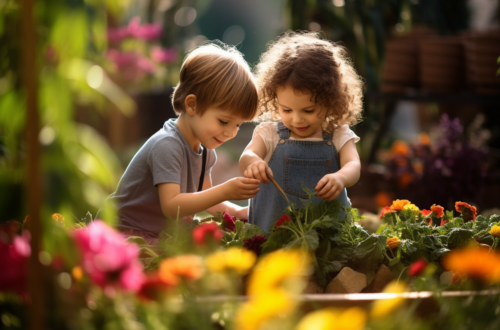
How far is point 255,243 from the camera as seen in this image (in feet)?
4.05

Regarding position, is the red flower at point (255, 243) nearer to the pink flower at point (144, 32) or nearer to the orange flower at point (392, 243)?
the orange flower at point (392, 243)

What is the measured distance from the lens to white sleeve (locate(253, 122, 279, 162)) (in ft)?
5.55

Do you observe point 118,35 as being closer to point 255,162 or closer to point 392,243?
point 255,162

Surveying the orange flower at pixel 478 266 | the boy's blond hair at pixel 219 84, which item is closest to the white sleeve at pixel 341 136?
the boy's blond hair at pixel 219 84

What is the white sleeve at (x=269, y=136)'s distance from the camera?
1.69m

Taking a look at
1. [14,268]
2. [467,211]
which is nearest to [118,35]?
[467,211]

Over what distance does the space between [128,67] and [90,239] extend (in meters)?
4.24

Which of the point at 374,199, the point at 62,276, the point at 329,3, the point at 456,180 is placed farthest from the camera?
the point at 329,3

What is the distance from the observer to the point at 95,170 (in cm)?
69

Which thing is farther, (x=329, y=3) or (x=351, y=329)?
(x=329, y=3)

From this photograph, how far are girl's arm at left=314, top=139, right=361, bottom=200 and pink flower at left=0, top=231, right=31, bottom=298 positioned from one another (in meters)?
0.77

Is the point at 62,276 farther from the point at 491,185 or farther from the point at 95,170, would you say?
the point at 491,185

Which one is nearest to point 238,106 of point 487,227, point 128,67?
point 487,227

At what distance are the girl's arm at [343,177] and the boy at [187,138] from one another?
325 millimetres
